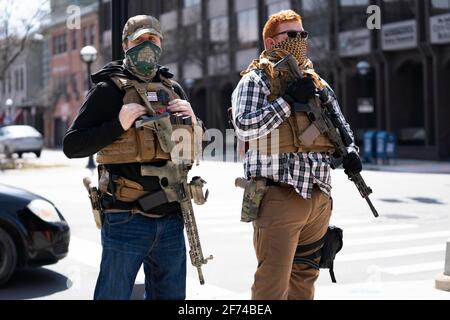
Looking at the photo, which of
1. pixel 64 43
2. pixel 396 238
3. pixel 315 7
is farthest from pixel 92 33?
pixel 396 238

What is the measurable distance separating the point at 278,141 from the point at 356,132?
98.6ft

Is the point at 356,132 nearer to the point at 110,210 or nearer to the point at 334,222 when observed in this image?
the point at 334,222

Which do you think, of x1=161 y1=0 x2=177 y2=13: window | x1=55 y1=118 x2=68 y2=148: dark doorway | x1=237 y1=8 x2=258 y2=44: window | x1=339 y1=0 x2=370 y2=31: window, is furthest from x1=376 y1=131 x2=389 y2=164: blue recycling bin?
x1=55 y1=118 x2=68 y2=148: dark doorway

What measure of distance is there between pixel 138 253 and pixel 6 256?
11.8 feet

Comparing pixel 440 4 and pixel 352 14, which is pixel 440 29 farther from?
pixel 352 14

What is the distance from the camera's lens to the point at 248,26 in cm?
4047

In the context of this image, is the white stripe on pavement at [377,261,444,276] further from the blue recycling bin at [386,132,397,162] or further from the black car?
the blue recycling bin at [386,132,397,162]

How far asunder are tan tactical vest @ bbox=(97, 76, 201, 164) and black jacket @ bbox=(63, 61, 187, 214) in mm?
46

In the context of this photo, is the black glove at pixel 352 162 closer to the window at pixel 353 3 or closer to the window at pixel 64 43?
the window at pixel 353 3

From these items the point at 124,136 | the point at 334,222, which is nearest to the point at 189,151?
the point at 124,136

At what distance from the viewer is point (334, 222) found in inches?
433

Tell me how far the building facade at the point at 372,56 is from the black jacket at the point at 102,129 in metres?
20.1

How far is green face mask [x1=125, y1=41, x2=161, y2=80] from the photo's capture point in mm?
3357

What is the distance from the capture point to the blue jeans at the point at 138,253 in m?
3.27
